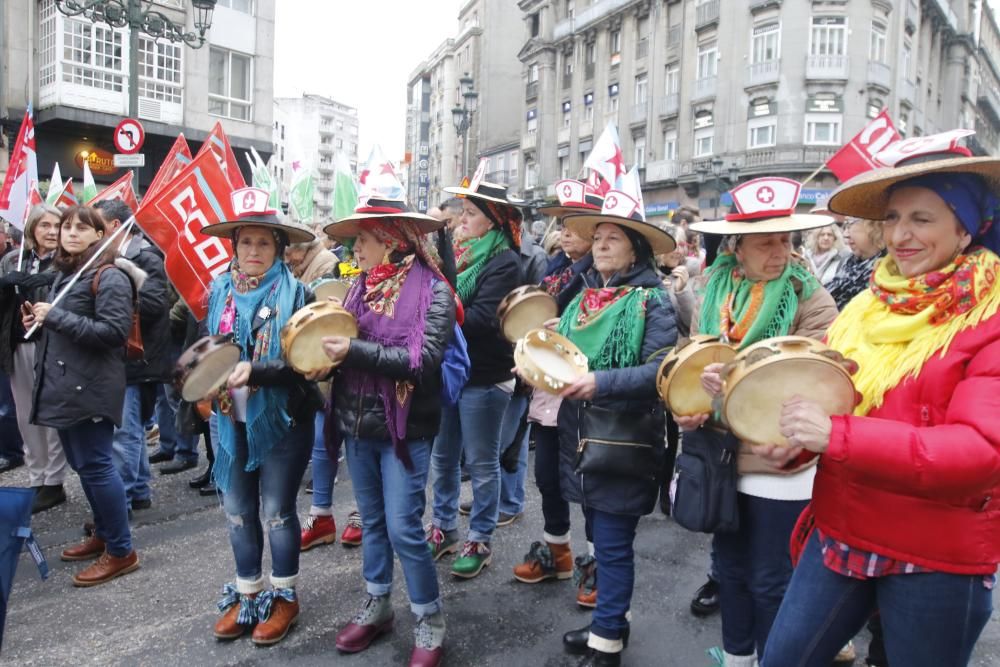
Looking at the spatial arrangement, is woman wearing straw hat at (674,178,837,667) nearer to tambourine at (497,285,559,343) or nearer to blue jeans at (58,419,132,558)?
tambourine at (497,285,559,343)

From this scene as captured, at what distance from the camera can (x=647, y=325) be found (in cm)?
322

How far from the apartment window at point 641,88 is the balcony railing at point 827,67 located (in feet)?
28.0

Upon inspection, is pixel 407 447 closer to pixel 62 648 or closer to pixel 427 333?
pixel 427 333

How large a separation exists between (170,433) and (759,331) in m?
5.85

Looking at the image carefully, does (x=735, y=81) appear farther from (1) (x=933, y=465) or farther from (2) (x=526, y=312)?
(1) (x=933, y=465)

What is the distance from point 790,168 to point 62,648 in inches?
1234

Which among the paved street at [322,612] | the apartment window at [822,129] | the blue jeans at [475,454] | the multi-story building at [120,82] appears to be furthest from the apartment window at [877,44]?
the blue jeans at [475,454]

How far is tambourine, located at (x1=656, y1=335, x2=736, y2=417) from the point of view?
265 centimetres

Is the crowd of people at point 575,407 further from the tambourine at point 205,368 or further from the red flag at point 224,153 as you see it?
the red flag at point 224,153

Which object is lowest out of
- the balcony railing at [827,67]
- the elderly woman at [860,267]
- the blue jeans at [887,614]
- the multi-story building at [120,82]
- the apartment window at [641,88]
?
the blue jeans at [887,614]

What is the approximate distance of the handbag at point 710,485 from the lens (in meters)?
2.82

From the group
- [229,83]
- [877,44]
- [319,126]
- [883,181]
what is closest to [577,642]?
[883,181]

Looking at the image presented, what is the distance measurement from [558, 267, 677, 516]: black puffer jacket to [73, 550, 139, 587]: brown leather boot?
279 centimetres

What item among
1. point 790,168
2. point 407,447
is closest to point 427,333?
point 407,447
